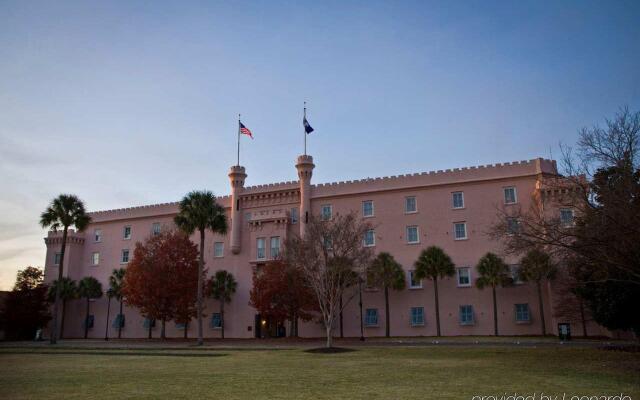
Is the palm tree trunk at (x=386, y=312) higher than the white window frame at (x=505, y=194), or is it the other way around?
the white window frame at (x=505, y=194)

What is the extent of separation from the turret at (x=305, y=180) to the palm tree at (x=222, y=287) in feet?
29.4

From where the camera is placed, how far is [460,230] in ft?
146

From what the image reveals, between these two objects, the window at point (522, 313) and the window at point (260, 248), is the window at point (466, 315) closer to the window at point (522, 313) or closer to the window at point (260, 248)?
the window at point (522, 313)

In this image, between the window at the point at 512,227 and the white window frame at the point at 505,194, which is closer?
the window at the point at 512,227

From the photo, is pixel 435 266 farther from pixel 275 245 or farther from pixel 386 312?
pixel 275 245

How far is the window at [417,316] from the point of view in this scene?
44094 mm

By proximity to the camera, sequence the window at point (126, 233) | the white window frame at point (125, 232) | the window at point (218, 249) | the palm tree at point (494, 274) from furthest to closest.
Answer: the window at point (126, 233)
the white window frame at point (125, 232)
the window at point (218, 249)
the palm tree at point (494, 274)

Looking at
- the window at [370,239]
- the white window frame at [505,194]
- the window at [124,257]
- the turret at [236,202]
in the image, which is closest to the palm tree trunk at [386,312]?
the window at [370,239]

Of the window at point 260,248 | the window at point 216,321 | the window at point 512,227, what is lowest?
the window at point 216,321

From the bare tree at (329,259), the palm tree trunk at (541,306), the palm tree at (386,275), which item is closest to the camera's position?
the bare tree at (329,259)

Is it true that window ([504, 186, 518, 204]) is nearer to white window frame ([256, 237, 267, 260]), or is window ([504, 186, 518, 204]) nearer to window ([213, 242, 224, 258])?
white window frame ([256, 237, 267, 260])

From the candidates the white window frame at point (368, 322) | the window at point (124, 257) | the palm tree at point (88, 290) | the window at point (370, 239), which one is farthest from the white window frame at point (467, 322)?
the palm tree at point (88, 290)

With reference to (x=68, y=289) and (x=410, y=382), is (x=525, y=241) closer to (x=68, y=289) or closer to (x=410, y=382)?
(x=410, y=382)

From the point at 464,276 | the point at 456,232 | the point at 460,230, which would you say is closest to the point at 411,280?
the point at 464,276
